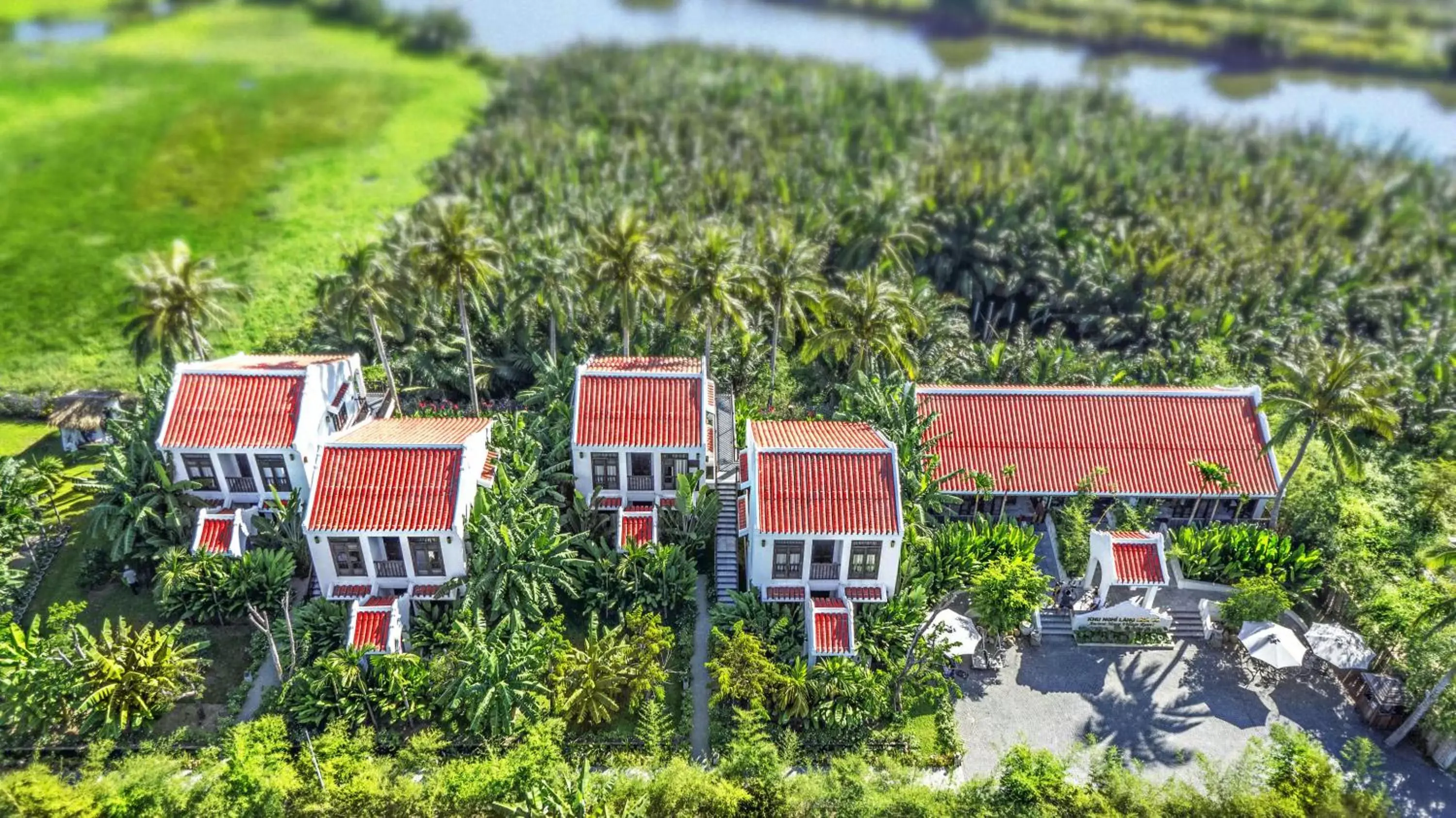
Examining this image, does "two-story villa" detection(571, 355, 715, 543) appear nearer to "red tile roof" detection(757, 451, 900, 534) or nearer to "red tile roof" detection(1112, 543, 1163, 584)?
"red tile roof" detection(757, 451, 900, 534)

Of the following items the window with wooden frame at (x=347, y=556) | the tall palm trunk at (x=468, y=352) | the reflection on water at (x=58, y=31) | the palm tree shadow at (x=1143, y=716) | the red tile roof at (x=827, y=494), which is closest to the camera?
the palm tree shadow at (x=1143, y=716)

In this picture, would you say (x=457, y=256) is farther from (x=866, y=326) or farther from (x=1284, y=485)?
(x=1284, y=485)

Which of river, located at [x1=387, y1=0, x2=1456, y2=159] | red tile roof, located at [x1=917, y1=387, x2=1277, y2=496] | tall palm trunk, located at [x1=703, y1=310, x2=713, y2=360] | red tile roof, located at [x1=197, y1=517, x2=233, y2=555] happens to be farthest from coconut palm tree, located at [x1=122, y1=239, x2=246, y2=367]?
river, located at [x1=387, y1=0, x2=1456, y2=159]

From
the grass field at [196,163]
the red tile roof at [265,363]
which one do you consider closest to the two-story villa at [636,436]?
the red tile roof at [265,363]

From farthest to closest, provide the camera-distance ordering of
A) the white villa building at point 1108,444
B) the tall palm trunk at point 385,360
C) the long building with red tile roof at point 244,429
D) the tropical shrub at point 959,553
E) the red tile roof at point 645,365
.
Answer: the tall palm trunk at point 385,360
the red tile roof at point 645,365
the white villa building at point 1108,444
the long building with red tile roof at point 244,429
the tropical shrub at point 959,553

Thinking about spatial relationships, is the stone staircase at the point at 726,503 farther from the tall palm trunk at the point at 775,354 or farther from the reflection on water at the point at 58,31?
the reflection on water at the point at 58,31

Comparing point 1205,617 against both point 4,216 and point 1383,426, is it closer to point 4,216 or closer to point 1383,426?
point 1383,426

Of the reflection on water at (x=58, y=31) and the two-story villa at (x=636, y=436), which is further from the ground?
the two-story villa at (x=636, y=436)
